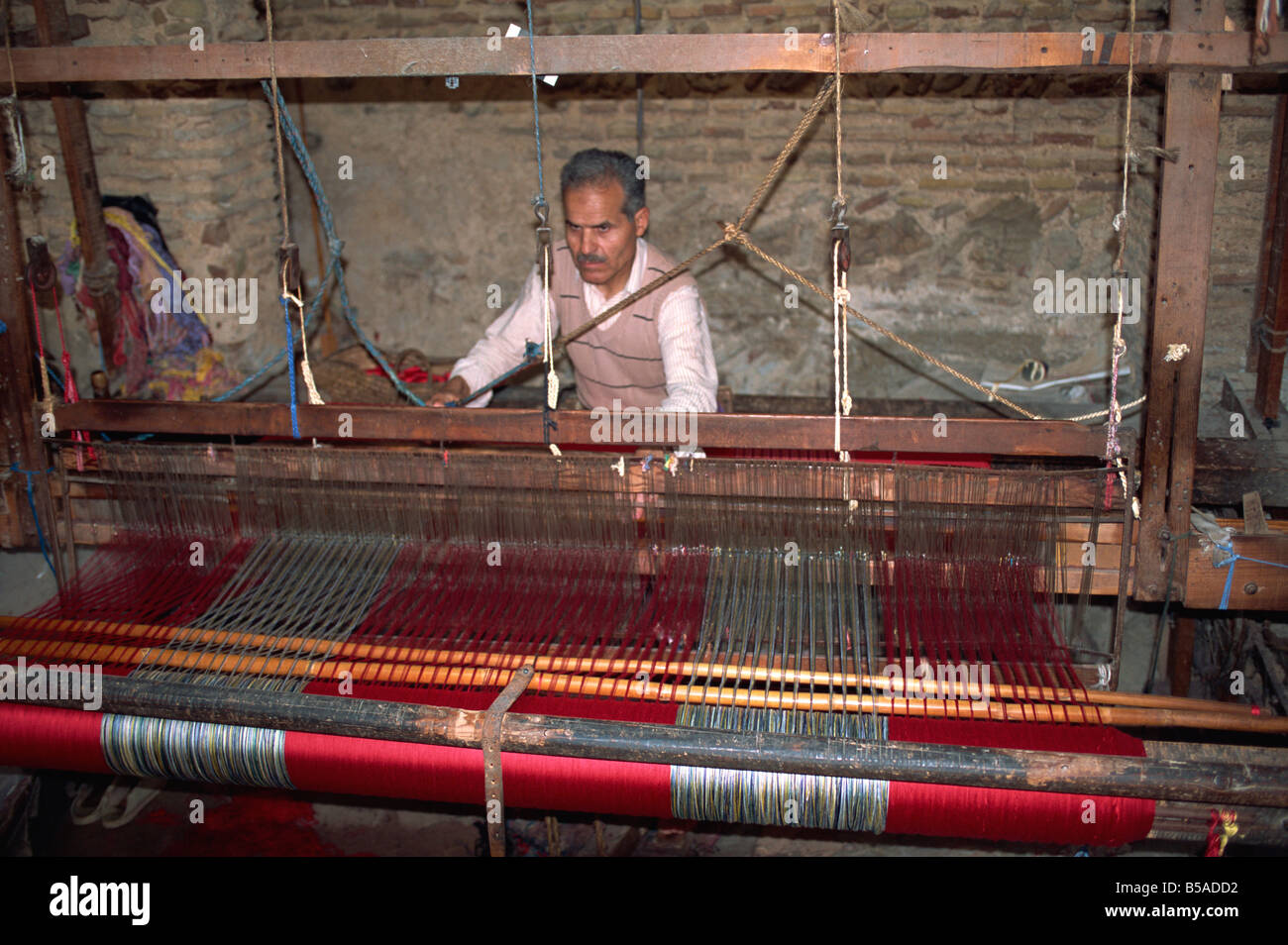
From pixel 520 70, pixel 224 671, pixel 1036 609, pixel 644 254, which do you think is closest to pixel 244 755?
pixel 224 671

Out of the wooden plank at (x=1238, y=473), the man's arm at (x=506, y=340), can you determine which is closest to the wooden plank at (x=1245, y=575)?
the wooden plank at (x=1238, y=473)

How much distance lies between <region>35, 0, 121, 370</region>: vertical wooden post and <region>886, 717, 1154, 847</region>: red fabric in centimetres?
362

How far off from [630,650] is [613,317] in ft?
5.48

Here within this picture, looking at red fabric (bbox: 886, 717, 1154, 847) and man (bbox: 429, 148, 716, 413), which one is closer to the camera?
red fabric (bbox: 886, 717, 1154, 847)

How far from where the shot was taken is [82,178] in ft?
13.4

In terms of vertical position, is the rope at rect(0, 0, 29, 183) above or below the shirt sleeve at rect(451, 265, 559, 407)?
above

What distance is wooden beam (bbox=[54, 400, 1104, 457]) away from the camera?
264cm

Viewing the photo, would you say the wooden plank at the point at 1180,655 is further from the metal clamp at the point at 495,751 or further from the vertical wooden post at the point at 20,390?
the vertical wooden post at the point at 20,390

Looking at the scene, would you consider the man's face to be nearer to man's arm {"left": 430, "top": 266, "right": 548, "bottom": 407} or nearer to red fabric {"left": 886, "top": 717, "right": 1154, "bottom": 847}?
man's arm {"left": 430, "top": 266, "right": 548, "bottom": 407}

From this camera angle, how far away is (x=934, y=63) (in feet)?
8.04

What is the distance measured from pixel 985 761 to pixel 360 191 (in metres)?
4.98

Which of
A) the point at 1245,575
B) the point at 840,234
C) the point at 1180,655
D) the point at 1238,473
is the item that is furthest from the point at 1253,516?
the point at 1180,655

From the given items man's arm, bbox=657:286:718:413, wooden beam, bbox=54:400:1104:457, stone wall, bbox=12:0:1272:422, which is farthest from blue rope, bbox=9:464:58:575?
stone wall, bbox=12:0:1272:422

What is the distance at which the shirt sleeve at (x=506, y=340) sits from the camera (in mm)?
3951
